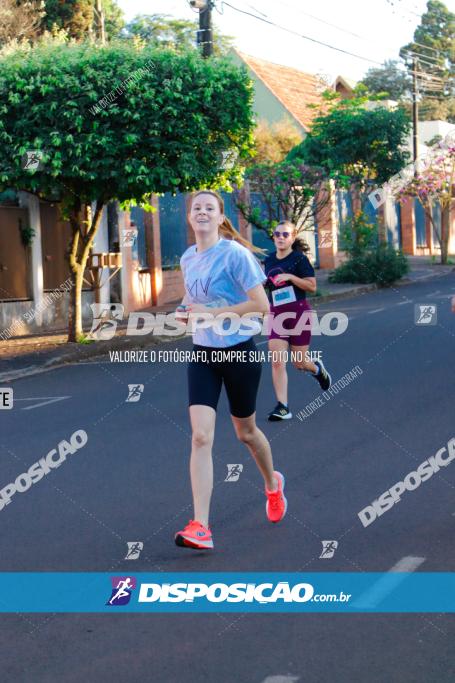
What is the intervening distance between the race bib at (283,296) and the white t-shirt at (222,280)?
13.3ft

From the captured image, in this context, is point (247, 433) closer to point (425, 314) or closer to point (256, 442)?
point (256, 442)

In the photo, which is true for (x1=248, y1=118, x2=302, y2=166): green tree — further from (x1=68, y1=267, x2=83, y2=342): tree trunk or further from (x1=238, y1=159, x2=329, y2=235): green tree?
(x1=68, y1=267, x2=83, y2=342): tree trunk

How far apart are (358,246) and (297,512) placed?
2553 cm

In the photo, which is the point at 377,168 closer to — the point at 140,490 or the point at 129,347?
the point at 129,347

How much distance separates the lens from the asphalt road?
4379 mm

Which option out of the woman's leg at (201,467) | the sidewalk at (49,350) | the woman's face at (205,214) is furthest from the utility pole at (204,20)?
the woman's leg at (201,467)

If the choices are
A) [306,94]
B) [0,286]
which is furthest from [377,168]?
[0,286]

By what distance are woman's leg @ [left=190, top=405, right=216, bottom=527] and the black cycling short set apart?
0.13m

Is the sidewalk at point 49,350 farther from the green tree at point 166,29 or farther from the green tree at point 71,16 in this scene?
the green tree at point 166,29

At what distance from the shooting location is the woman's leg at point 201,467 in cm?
593

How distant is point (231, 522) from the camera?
6.59m

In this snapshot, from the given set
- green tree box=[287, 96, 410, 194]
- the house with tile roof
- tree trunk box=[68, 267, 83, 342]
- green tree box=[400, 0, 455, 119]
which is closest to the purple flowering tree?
the house with tile roof

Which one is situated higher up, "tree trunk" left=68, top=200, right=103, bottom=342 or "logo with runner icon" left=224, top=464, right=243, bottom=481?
"tree trunk" left=68, top=200, right=103, bottom=342

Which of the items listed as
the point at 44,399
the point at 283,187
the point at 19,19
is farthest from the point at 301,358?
the point at 19,19
